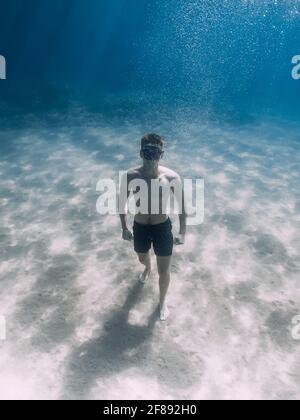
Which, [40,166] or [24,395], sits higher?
[40,166]

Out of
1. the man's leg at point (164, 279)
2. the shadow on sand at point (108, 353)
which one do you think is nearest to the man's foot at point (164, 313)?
the man's leg at point (164, 279)

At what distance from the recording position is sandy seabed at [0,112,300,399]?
405 cm

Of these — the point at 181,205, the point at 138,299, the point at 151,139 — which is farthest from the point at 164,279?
the point at 151,139

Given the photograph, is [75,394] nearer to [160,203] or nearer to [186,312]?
[186,312]

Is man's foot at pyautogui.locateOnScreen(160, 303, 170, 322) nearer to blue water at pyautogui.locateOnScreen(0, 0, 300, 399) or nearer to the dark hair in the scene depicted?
blue water at pyautogui.locateOnScreen(0, 0, 300, 399)

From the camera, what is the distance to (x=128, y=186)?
430 centimetres

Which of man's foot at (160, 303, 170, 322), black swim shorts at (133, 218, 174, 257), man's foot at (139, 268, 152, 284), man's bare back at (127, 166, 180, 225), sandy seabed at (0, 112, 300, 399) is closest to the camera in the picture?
sandy seabed at (0, 112, 300, 399)

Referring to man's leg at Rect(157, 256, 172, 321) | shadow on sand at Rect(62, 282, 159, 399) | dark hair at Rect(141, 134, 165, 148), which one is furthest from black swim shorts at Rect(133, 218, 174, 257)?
A: shadow on sand at Rect(62, 282, 159, 399)

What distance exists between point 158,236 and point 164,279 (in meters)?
0.74

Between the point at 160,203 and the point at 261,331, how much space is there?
2.60m

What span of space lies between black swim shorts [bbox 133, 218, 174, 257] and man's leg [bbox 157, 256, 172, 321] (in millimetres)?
118

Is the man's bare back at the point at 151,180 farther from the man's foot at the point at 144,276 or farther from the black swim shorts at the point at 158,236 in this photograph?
the man's foot at the point at 144,276

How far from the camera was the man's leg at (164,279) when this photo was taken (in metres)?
4.38

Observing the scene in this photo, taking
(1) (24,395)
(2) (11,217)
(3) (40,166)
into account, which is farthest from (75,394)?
(3) (40,166)
